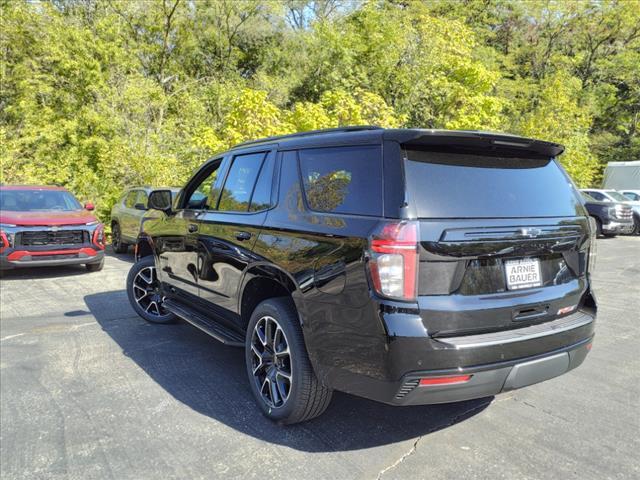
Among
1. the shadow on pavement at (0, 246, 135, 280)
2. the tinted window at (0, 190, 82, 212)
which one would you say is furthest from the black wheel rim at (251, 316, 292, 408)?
the tinted window at (0, 190, 82, 212)

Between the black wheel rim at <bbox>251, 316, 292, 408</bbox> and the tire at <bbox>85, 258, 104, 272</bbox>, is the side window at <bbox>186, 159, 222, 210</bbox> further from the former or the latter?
the tire at <bbox>85, 258, 104, 272</bbox>

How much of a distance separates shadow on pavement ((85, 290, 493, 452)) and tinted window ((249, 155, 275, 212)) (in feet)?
4.74

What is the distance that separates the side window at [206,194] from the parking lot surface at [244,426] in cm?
141

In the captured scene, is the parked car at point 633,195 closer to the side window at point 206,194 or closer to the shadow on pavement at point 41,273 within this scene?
the side window at point 206,194

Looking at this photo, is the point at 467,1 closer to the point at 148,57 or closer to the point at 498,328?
the point at 148,57

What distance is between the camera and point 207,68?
967 inches

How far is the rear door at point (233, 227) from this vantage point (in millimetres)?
3514

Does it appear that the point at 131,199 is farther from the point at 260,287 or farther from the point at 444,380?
the point at 444,380

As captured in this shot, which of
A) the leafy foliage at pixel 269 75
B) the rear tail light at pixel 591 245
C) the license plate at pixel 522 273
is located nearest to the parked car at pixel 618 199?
the leafy foliage at pixel 269 75

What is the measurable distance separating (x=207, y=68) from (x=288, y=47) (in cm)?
480

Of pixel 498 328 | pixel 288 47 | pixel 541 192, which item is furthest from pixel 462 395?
pixel 288 47

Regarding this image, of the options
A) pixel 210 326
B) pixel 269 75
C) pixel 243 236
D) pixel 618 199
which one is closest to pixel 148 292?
pixel 210 326

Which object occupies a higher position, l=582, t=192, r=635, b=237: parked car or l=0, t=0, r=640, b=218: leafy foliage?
l=0, t=0, r=640, b=218: leafy foliage

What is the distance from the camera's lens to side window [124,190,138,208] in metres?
11.0
